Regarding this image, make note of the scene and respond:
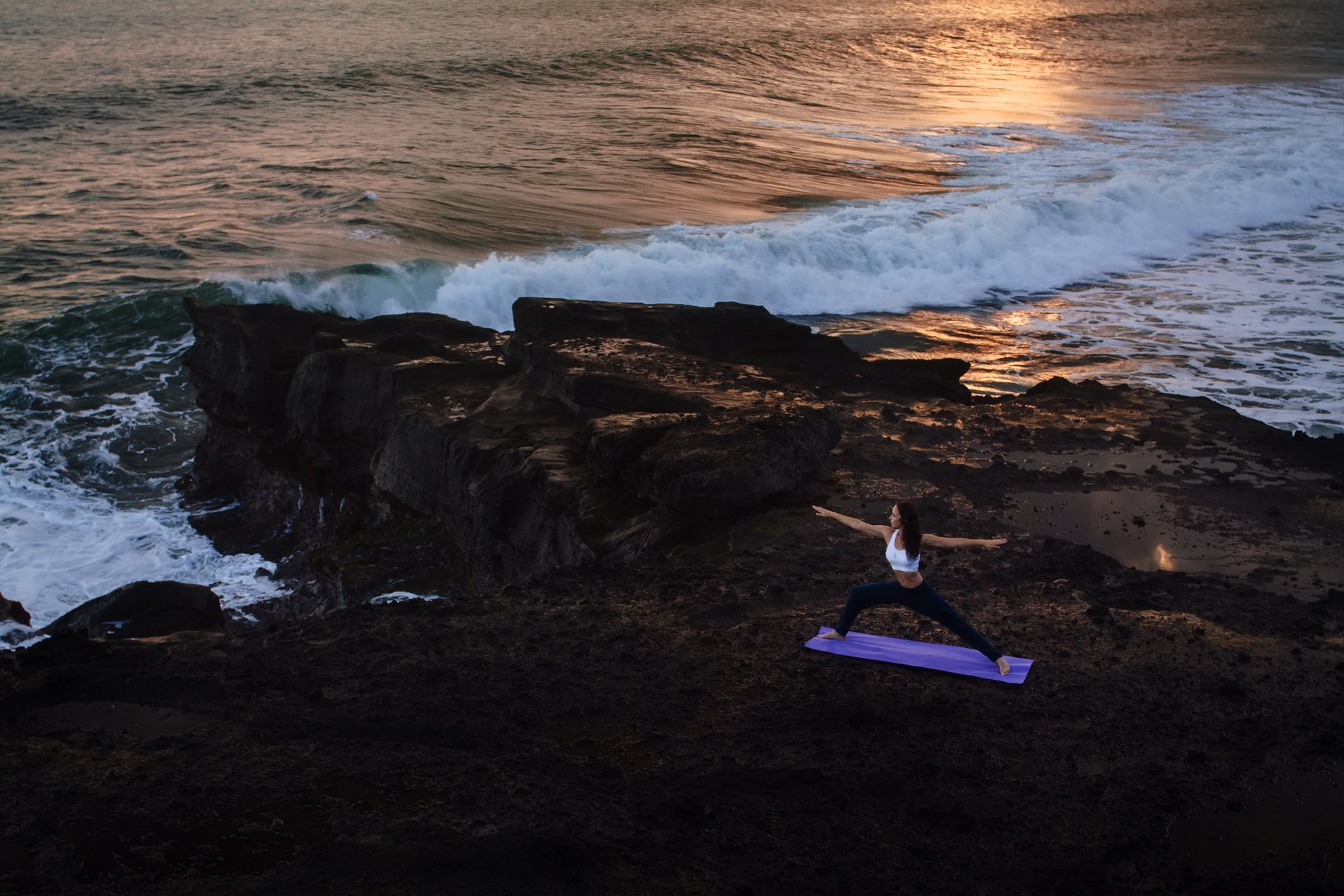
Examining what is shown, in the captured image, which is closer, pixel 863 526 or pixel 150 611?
pixel 863 526

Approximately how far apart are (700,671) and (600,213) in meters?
17.5

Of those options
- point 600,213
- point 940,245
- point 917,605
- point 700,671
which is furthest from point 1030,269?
point 700,671

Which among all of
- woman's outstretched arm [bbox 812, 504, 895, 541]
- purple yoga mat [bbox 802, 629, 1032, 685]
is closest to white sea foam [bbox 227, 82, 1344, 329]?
woman's outstretched arm [bbox 812, 504, 895, 541]

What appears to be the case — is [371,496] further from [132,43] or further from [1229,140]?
[132,43]

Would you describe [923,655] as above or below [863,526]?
below

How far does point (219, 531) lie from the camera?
13.1 meters

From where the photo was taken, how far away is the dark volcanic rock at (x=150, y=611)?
32.0ft

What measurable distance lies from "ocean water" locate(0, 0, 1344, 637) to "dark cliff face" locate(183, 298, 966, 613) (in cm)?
108

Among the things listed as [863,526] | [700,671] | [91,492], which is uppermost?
[863,526]

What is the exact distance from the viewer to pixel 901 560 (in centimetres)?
711

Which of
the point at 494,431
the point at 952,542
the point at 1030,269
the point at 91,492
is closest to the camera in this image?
the point at 952,542

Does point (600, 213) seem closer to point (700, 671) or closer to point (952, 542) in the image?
point (952, 542)

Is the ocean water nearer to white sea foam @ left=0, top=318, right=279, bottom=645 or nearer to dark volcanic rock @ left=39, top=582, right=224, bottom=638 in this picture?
white sea foam @ left=0, top=318, right=279, bottom=645

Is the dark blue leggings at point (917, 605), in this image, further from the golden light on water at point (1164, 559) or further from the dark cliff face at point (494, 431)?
the golden light on water at point (1164, 559)
